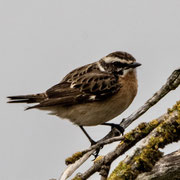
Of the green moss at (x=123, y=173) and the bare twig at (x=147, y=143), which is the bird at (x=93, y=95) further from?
the green moss at (x=123, y=173)

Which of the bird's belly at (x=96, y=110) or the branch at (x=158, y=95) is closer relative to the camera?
the branch at (x=158, y=95)

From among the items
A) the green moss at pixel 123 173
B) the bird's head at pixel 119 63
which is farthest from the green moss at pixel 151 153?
the bird's head at pixel 119 63

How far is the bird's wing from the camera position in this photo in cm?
915

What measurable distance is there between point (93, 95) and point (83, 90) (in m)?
0.31

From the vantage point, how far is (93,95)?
930cm

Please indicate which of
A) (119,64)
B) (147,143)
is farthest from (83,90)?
(147,143)

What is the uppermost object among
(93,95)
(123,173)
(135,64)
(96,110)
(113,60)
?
(113,60)

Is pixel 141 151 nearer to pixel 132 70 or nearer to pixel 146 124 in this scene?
pixel 146 124

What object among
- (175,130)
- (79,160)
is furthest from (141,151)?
(79,160)

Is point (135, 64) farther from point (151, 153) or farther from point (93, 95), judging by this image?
point (151, 153)

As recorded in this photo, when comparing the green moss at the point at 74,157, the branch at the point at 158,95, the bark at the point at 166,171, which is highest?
the branch at the point at 158,95

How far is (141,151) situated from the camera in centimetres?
481

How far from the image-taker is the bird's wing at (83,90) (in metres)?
9.15

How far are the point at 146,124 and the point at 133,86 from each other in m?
4.08
